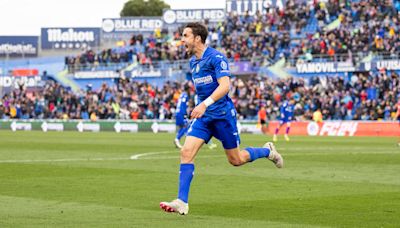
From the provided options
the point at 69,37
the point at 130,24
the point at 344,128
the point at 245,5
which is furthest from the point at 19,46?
the point at 344,128

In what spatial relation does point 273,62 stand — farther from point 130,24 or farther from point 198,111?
point 198,111

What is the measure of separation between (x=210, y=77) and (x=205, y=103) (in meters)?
0.48

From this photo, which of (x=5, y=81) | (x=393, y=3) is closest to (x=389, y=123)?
(x=393, y=3)

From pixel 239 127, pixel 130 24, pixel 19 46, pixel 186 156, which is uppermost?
pixel 186 156

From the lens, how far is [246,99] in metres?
55.5

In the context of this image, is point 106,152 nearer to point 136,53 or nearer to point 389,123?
point 389,123

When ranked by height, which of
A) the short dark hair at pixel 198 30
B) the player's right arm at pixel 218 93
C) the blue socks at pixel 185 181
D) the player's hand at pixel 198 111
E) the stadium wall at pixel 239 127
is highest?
the short dark hair at pixel 198 30

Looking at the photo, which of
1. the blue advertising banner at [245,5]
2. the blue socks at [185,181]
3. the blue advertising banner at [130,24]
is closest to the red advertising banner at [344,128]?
the blue socks at [185,181]

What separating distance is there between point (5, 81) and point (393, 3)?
1563 inches

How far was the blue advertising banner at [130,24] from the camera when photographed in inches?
3871

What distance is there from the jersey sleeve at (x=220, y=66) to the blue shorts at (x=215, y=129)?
0.63 m

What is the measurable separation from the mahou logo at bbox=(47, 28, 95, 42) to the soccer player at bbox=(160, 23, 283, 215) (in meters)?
89.6

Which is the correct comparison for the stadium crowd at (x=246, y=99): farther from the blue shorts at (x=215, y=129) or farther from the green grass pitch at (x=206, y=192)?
the blue shorts at (x=215, y=129)

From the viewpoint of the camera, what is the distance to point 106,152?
28219 millimetres
